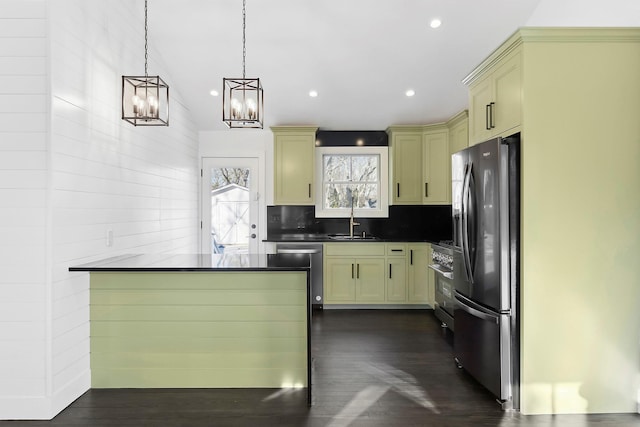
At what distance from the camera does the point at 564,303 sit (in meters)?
2.80

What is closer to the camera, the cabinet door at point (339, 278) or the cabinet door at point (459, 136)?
the cabinet door at point (459, 136)

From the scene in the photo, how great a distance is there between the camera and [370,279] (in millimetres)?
5680

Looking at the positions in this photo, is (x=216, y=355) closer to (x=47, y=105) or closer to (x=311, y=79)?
(x=47, y=105)

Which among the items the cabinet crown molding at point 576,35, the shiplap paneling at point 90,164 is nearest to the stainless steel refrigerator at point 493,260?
the cabinet crown molding at point 576,35

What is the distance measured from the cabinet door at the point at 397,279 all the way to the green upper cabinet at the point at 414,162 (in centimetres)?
85

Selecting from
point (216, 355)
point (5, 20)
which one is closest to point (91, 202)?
point (5, 20)

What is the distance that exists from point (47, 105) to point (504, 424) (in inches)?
138

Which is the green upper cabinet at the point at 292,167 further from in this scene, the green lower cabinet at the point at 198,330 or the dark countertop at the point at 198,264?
the green lower cabinet at the point at 198,330

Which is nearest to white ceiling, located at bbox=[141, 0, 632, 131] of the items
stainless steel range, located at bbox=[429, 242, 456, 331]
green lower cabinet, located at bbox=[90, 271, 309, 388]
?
stainless steel range, located at bbox=[429, 242, 456, 331]

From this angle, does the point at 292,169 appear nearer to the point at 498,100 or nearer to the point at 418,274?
the point at 418,274

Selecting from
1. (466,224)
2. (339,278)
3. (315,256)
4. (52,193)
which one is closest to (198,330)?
(52,193)

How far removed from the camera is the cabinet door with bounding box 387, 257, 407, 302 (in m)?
5.68

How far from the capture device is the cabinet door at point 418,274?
18.5 feet

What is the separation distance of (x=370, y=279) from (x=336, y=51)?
2856mm
